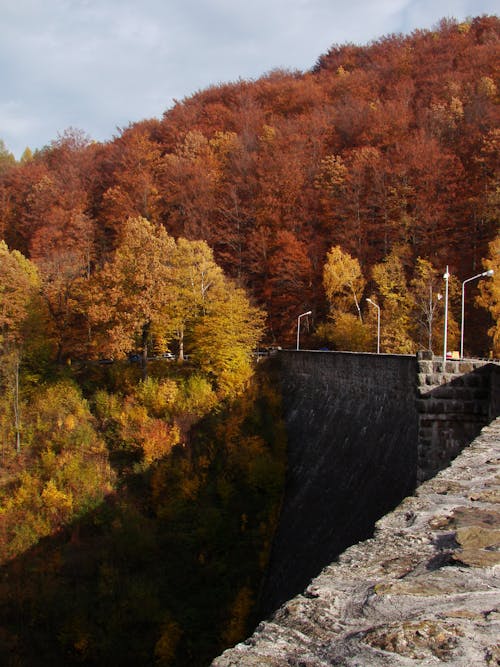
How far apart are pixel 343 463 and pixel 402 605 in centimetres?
1469

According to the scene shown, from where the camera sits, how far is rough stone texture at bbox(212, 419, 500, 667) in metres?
2.59

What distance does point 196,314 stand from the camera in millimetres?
32031

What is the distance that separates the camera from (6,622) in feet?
60.4

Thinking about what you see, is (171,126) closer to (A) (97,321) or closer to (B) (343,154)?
(B) (343,154)

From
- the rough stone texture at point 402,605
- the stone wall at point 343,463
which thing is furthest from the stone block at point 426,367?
the rough stone texture at point 402,605

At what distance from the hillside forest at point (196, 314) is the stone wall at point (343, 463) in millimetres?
1231

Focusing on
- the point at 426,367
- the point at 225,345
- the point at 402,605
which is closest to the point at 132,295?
the point at 225,345

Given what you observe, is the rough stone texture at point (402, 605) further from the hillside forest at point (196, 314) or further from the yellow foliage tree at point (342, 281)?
the yellow foliage tree at point (342, 281)

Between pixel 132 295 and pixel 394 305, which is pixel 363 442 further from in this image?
pixel 394 305

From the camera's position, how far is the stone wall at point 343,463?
13.9 meters

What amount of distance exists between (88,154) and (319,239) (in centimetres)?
3326

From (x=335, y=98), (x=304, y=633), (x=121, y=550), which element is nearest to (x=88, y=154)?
(x=335, y=98)

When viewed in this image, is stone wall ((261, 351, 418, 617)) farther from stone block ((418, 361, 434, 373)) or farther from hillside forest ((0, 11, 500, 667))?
stone block ((418, 361, 434, 373))

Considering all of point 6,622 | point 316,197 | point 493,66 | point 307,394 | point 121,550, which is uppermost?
point 493,66
